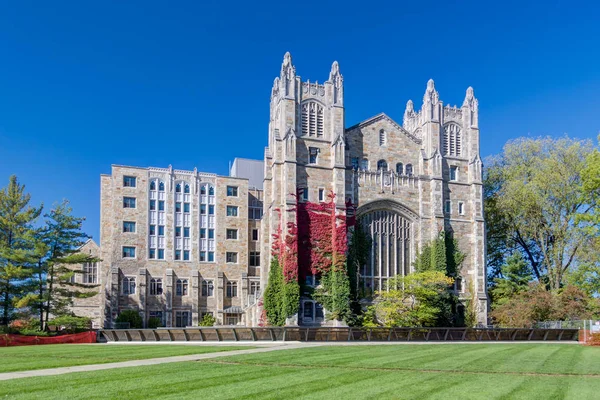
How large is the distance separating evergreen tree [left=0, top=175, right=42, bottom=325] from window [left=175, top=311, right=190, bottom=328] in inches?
550

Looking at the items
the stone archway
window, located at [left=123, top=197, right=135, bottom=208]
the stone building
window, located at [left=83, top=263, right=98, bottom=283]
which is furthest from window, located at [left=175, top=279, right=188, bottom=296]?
the stone archway

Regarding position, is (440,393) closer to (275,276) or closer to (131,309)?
(275,276)

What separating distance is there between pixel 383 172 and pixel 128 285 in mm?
23242

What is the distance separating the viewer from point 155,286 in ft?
171

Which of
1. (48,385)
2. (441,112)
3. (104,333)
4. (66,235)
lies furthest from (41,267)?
(441,112)

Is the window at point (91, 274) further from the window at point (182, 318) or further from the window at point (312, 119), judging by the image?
Answer: the window at point (312, 119)

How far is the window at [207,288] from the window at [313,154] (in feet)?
47.5

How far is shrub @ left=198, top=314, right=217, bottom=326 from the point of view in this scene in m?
51.2

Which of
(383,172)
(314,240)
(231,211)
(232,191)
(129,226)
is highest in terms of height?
(383,172)

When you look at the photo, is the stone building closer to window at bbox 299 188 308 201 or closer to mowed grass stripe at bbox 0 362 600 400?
window at bbox 299 188 308 201

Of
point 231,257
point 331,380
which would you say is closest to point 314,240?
point 231,257

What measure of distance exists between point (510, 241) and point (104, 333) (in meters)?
39.1

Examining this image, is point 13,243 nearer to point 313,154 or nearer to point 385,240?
point 313,154

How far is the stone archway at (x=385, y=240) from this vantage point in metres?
49.5
